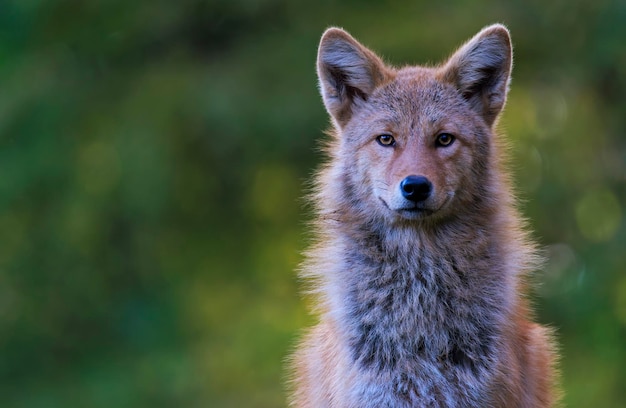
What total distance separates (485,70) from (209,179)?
918 centimetres

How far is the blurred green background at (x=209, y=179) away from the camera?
15.5 metres

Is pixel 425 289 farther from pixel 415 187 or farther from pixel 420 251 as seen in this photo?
pixel 415 187

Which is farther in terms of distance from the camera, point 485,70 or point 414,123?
point 485,70

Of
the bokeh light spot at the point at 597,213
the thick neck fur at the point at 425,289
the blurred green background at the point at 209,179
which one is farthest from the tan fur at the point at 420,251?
the bokeh light spot at the point at 597,213

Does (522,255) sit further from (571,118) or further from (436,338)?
(571,118)

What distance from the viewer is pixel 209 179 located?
16.7 m

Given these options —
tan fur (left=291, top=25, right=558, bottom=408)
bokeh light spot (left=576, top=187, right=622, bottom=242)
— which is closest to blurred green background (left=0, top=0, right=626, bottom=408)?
bokeh light spot (left=576, top=187, right=622, bottom=242)

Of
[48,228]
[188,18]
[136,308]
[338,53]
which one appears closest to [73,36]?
[188,18]

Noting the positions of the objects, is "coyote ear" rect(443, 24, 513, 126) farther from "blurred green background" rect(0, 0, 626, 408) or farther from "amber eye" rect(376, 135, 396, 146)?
"blurred green background" rect(0, 0, 626, 408)

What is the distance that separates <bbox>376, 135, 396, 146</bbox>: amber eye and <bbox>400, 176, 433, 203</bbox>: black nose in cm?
42

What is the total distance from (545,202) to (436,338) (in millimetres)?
8768

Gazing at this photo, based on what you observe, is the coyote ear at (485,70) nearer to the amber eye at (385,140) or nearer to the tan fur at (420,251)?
the tan fur at (420,251)

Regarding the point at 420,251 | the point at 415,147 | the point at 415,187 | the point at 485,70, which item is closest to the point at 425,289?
the point at 420,251

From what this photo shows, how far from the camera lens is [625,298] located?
608 inches
